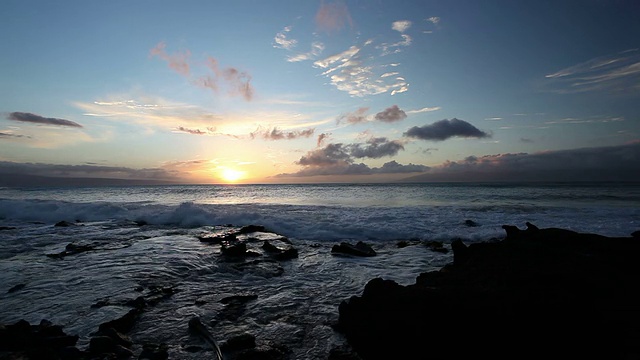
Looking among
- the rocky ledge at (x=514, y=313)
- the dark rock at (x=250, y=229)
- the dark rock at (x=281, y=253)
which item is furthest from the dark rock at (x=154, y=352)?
the dark rock at (x=250, y=229)

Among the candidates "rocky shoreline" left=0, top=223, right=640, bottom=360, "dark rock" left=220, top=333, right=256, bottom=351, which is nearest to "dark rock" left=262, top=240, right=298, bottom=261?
"rocky shoreline" left=0, top=223, right=640, bottom=360

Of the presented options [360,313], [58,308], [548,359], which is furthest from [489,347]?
[58,308]

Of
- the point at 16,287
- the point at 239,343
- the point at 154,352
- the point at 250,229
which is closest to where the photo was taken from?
the point at 154,352

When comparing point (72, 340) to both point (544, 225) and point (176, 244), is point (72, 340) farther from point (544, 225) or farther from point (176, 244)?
point (544, 225)

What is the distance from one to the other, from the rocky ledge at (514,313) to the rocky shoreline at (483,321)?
0.01 m

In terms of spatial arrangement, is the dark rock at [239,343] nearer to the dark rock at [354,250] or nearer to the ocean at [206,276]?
the ocean at [206,276]

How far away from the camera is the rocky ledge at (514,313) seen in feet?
12.9

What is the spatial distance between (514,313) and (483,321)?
44cm

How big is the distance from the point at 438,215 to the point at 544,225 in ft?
21.5

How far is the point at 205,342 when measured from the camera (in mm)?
5141

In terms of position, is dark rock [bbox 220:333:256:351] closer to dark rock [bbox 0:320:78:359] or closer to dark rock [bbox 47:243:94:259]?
dark rock [bbox 0:320:78:359]

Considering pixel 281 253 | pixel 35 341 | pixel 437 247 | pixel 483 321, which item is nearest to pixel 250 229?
pixel 281 253

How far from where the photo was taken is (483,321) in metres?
4.33

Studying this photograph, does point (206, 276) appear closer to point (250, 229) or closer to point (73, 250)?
point (73, 250)
